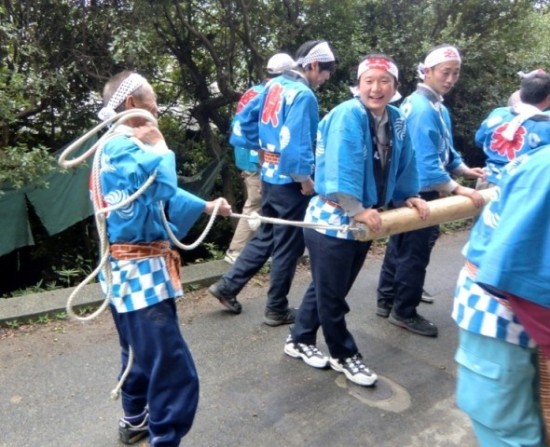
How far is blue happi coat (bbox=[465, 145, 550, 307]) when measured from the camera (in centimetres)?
140

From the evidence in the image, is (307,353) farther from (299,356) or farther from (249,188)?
(249,188)

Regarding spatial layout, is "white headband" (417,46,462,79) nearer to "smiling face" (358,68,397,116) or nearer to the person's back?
the person's back

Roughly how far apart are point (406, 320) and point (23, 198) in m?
3.50

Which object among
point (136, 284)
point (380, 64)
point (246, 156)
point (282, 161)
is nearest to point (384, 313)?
point (282, 161)

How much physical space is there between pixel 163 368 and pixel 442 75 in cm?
266

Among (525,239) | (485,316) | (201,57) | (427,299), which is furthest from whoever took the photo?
(201,57)

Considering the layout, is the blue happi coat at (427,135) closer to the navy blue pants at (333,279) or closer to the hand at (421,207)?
the hand at (421,207)

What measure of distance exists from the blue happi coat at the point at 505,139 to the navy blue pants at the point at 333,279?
125cm

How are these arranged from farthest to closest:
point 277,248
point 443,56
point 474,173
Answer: point 474,173 → point 277,248 → point 443,56

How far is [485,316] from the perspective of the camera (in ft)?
5.58

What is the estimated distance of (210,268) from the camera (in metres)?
5.09

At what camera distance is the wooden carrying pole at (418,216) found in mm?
2702

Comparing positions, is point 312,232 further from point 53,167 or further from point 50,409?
point 53,167

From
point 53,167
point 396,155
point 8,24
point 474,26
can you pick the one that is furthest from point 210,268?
point 474,26
